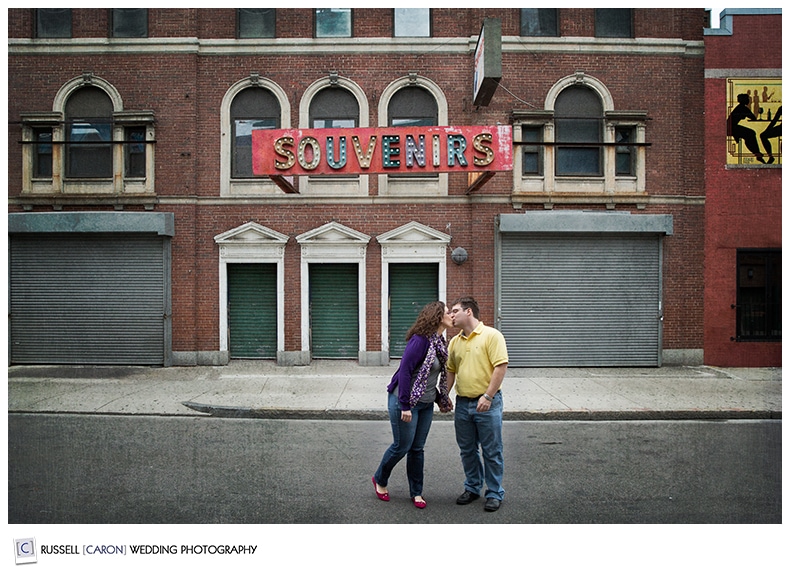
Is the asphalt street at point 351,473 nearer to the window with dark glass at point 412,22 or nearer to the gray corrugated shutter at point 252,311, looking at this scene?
the gray corrugated shutter at point 252,311

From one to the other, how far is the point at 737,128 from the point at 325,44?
26.3 ft

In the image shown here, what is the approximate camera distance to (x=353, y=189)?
1073 centimetres

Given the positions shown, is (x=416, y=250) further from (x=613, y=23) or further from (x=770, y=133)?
(x=770, y=133)

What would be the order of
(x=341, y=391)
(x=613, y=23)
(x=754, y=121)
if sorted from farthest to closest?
(x=613, y=23), (x=754, y=121), (x=341, y=391)

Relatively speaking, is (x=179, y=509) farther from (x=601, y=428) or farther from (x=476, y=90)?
(x=476, y=90)

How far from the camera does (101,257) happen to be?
10.1m

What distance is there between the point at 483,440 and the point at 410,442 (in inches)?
24.4

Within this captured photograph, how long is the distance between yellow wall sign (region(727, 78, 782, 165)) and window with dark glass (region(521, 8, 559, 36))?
3.54m

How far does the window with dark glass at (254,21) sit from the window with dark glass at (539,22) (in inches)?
208

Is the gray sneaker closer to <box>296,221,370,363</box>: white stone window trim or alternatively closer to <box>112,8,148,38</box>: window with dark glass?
<box>296,221,370,363</box>: white stone window trim

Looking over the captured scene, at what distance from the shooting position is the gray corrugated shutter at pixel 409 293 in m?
10.8

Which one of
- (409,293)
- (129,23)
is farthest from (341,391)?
(129,23)

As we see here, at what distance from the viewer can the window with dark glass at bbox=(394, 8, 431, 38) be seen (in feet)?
34.4

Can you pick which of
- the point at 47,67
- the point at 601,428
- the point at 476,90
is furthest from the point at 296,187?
the point at 601,428
